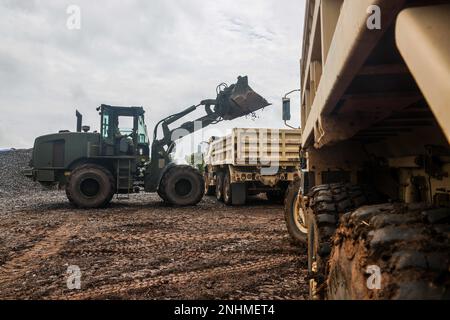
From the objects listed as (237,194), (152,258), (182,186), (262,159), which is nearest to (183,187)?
(182,186)

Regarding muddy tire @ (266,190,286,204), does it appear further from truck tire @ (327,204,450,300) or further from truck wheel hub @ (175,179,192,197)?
truck tire @ (327,204,450,300)

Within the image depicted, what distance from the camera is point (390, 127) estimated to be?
241 cm

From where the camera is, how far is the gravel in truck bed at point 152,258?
323 centimetres

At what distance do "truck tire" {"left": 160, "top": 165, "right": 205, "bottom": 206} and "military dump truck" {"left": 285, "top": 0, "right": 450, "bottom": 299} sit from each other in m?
7.58

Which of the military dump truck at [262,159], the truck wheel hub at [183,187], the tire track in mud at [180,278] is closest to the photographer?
the tire track in mud at [180,278]

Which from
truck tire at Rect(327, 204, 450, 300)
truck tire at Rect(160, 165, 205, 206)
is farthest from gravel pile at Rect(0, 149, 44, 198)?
truck tire at Rect(327, 204, 450, 300)

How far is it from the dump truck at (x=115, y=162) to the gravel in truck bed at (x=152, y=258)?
1.97 metres

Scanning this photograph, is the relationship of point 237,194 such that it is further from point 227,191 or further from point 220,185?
point 220,185

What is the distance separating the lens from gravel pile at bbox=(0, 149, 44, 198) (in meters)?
16.7

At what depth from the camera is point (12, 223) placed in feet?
24.3

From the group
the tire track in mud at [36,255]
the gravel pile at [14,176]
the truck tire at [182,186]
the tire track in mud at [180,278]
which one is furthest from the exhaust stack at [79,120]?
the tire track in mud at [180,278]

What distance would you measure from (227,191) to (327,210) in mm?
8161

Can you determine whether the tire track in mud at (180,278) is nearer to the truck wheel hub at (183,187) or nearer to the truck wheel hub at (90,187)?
the truck wheel hub at (183,187)
